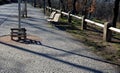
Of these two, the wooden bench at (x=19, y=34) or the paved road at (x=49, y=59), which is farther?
the wooden bench at (x=19, y=34)

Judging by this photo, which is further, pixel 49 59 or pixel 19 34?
pixel 19 34

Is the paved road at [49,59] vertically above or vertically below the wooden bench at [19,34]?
below

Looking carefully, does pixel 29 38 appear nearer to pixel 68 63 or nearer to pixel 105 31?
pixel 105 31

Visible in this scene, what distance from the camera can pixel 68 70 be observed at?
294 inches

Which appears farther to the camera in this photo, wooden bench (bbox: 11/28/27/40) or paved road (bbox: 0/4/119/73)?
wooden bench (bbox: 11/28/27/40)

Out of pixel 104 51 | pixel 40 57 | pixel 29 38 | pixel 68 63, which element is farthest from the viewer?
pixel 29 38

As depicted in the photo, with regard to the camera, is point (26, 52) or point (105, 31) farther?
point (105, 31)

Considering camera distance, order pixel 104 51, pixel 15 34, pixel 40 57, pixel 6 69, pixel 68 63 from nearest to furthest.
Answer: pixel 6 69, pixel 68 63, pixel 40 57, pixel 104 51, pixel 15 34

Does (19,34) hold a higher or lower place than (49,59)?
higher

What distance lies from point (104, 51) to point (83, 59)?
5.66ft

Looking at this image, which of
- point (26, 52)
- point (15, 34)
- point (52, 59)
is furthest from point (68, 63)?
point (15, 34)

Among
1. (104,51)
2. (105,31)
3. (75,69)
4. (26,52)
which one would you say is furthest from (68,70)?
(105,31)

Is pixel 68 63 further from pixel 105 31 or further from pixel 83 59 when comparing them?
pixel 105 31

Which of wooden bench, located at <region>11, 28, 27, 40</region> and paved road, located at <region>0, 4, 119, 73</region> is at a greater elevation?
wooden bench, located at <region>11, 28, 27, 40</region>
